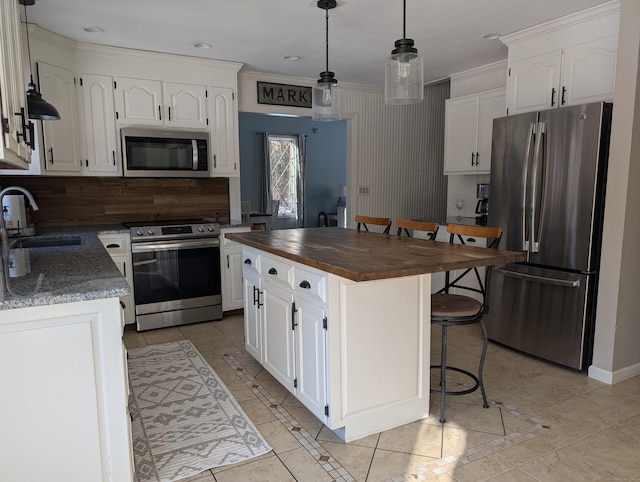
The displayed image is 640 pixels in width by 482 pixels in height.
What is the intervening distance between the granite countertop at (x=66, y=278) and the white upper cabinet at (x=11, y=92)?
0.47 m

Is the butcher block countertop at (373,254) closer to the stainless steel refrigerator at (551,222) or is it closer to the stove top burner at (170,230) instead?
the stainless steel refrigerator at (551,222)

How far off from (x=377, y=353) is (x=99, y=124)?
317 centimetres

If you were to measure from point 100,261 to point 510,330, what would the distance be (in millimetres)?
2845

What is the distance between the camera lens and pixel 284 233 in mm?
3209

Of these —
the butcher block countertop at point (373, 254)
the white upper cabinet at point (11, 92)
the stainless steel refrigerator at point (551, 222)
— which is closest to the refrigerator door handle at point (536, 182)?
the stainless steel refrigerator at point (551, 222)

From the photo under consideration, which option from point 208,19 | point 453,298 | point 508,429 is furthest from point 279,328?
point 208,19

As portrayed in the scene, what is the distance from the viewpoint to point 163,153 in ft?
13.3

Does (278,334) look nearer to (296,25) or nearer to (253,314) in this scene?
(253,314)

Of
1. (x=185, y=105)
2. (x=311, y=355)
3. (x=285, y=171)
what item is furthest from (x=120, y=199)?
(x=285, y=171)

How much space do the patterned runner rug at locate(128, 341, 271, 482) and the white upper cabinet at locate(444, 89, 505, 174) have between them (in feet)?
10.2

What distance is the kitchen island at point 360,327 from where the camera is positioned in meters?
2.07

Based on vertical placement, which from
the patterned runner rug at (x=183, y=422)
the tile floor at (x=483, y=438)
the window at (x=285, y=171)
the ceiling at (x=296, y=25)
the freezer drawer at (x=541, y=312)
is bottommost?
the patterned runner rug at (x=183, y=422)

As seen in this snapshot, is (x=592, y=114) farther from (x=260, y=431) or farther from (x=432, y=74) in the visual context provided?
(x=260, y=431)

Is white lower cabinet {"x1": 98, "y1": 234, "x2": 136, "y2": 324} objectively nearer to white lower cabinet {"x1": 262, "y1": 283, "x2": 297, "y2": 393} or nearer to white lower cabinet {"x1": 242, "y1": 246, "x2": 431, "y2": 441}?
white lower cabinet {"x1": 262, "y1": 283, "x2": 297, "y2": 393}
